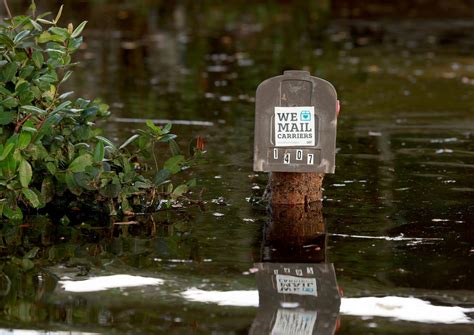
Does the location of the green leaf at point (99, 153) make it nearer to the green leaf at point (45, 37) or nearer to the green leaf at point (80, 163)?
the green leaf at point (80, 163)

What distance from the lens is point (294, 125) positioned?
7965 mm

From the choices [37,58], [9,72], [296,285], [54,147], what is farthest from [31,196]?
[296,285]

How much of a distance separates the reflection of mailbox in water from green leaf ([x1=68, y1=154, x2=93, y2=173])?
107 centimetres

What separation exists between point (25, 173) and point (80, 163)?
1.37 feet

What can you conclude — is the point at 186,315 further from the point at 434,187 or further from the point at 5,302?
the point at 434,187

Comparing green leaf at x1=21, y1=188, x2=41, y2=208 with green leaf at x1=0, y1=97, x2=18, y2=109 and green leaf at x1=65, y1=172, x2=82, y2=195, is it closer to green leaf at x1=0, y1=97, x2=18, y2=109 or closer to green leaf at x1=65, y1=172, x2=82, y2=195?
green leaf at x1=65, y1=172, x2=82, y2=195

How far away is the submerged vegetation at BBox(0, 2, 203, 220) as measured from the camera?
25.4 ft

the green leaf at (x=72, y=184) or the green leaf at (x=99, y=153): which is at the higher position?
the green leaf at (x=99, y=153)

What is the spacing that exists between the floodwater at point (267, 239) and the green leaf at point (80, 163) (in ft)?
1.25

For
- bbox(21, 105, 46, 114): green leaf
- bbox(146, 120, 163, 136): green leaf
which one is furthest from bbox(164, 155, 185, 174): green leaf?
bbox(21, 105, 46, 114): green leaf

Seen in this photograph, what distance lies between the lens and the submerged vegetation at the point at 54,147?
7738 mm

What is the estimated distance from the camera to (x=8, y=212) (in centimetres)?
774

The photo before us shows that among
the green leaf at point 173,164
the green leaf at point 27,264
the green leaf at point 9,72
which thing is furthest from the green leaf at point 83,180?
the green leaf at point 27,264

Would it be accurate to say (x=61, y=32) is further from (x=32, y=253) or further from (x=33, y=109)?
(x=32, y=253)
